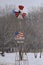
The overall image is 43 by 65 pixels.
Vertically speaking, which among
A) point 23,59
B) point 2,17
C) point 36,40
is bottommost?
point 23,59

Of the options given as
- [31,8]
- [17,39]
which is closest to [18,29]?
[17,39]

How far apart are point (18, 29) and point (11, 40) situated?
150 millimetres

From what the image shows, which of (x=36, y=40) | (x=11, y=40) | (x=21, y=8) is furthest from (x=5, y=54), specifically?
(x=21, y=8)

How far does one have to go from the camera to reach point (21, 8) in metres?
2.62

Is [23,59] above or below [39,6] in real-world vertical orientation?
below

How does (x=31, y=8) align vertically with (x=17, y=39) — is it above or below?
above

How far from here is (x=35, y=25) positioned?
272 centimetres

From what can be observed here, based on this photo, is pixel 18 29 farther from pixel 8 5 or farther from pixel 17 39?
pixel 8 5

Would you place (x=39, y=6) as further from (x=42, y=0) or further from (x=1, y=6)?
(x=1, y=6)

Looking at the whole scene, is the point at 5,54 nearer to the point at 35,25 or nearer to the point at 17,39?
the point at 17,39

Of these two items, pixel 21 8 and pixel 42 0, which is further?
pixel 42 0

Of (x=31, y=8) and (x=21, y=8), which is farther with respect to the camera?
A: (x=31, y=8)

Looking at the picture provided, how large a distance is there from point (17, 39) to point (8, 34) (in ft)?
0.42

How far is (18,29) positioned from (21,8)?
0.25 m
